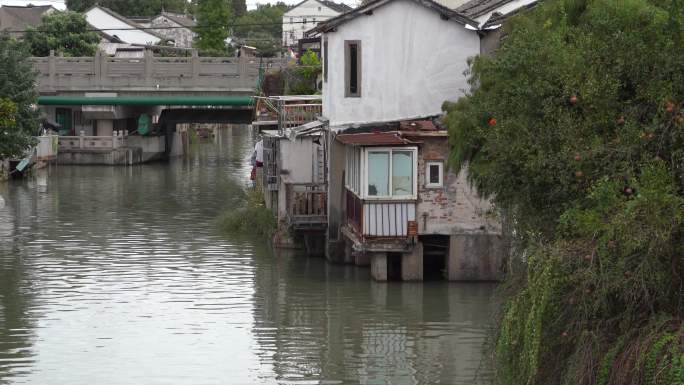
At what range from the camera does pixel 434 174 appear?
84.3 feet

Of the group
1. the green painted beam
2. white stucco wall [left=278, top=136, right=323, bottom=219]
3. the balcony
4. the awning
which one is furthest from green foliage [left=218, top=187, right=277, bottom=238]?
the green painted beam

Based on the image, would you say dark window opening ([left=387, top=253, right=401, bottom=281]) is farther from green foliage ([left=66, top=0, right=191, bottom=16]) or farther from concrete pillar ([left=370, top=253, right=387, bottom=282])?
green foliage ([left=66, top=0, right=191, bottom=16])

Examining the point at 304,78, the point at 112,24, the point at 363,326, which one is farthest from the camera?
the point at 112,24

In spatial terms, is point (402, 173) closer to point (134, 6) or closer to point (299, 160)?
point (299, 160)

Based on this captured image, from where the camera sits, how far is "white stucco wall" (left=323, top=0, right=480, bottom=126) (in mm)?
27234

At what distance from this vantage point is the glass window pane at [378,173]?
83.1 feet

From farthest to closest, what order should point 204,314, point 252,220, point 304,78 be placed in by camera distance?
point 304,78 < point 252,220 < point 204,314

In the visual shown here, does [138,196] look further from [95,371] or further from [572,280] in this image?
[572,280]

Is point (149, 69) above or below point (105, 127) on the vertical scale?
above

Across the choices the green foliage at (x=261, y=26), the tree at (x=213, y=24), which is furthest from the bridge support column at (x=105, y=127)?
the green foliage at (x=261, y=26)

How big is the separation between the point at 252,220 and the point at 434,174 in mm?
10348

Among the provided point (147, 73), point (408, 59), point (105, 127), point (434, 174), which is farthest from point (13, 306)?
point (105, 127)

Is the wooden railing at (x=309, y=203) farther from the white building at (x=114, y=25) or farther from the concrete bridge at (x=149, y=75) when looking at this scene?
the white building at (x=114, y=25)

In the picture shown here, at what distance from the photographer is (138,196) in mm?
45469
